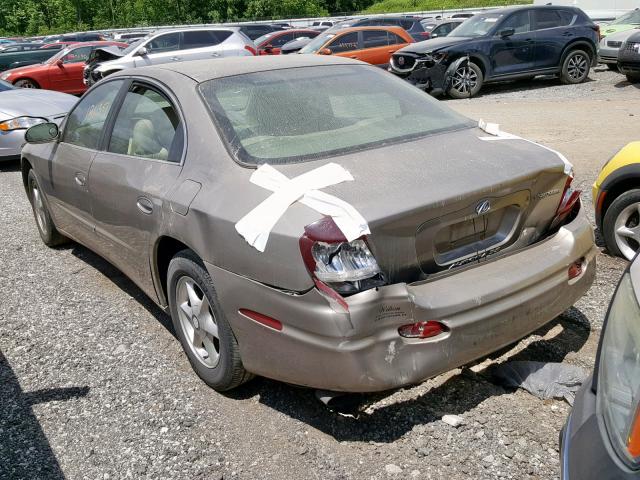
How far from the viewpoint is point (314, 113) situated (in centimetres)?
358

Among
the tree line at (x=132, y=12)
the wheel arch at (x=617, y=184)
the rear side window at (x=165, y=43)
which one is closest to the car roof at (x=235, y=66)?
the wheel arch at (x=617, y=184)

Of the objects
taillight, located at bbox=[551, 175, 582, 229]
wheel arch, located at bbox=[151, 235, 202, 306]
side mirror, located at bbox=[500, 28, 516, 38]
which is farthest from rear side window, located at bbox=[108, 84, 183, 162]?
side mirror, located at bbox=[500, 28, 516, 38]

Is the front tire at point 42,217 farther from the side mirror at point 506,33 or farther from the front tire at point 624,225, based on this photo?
the side mirror at point 506,33

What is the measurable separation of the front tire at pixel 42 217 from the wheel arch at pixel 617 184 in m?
4.46

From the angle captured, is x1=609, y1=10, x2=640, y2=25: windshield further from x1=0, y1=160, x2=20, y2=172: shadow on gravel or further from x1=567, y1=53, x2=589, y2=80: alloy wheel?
x1=0, y1=160, x2=20, y2=172: shadow on gravel

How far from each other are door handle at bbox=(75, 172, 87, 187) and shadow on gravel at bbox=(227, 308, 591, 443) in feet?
6.33

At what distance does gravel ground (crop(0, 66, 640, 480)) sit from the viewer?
2861mm

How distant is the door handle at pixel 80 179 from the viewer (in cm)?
444

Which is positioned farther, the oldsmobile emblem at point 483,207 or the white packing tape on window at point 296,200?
the oldsmobile emblem at point 483,207

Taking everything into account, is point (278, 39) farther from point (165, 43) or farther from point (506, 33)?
point (506, 33)

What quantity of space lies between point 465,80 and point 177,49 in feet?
24.9

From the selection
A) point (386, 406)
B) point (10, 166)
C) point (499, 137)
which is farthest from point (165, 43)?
point (386, 406)

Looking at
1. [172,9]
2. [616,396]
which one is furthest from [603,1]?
[172,9]

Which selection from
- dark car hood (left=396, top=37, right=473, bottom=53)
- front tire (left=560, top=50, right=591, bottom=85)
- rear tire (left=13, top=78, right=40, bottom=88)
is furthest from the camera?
rear tire (left=13, top=78, right=40, bottom=88)
